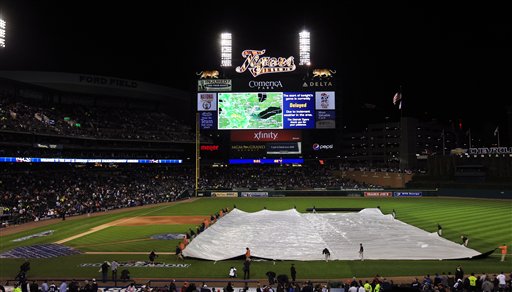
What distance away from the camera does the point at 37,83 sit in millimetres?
73938

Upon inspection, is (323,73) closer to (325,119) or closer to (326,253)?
(325,119)

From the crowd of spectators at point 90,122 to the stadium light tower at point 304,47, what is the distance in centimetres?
2939

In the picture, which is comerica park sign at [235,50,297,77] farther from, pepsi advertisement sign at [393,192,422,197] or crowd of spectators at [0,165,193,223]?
pepsi advertisement sign at [393,192,422,197]

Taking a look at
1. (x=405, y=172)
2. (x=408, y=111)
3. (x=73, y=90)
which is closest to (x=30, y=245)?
(x=73, y=90)

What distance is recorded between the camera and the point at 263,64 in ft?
264

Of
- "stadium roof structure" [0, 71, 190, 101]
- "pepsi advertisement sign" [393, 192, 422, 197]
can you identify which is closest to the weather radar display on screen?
"stadium roof structure" [0, 71, 190, 101]

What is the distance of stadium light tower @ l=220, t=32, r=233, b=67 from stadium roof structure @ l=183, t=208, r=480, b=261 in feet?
152

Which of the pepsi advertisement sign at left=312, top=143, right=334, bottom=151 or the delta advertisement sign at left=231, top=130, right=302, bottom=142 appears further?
the pepsi advertisement sign at left=312, top=143, right=334, bottom=151

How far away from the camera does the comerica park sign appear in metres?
80.2

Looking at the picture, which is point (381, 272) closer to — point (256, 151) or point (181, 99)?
point (256, 151)

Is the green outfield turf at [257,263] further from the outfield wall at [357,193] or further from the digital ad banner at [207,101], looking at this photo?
the digital ad banner at [207,101]

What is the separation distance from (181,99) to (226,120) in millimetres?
23198

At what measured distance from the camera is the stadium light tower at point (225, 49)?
81312 millimetres

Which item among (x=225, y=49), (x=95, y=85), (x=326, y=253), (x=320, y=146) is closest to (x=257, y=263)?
(x=326, y=253)
